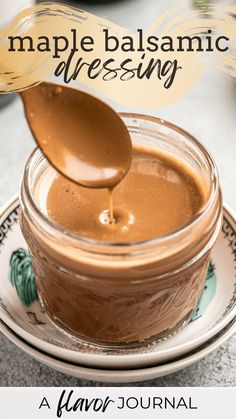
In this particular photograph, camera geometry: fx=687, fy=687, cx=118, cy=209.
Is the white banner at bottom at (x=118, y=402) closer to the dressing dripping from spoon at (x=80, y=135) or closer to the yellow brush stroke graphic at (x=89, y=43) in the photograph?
the dressing dripping from spoon at (x=80, y=135)

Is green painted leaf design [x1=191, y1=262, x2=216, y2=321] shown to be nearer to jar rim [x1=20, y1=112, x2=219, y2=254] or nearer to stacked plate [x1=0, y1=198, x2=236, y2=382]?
stacked plate [x1=0, y1=198, x2=236, y2=382]

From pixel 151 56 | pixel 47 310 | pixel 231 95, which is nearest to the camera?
pixel 47 310

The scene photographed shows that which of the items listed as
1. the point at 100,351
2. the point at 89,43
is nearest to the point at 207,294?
the point at 100,351

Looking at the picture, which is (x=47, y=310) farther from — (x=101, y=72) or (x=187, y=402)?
(x=101, y=72)

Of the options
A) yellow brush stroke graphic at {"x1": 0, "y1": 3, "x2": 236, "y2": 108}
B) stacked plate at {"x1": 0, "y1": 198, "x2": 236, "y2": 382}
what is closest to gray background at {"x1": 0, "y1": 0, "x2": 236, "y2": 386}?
stacked plate at {"x1": 0, "y1": 198, "x2": 236, "y2": 382}

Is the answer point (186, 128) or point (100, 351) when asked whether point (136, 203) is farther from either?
point (186, 128)

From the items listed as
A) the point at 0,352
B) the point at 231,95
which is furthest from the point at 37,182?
the point at 231,95

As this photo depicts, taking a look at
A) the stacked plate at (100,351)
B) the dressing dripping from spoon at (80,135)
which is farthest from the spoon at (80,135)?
the stacked plate at (100,351)
